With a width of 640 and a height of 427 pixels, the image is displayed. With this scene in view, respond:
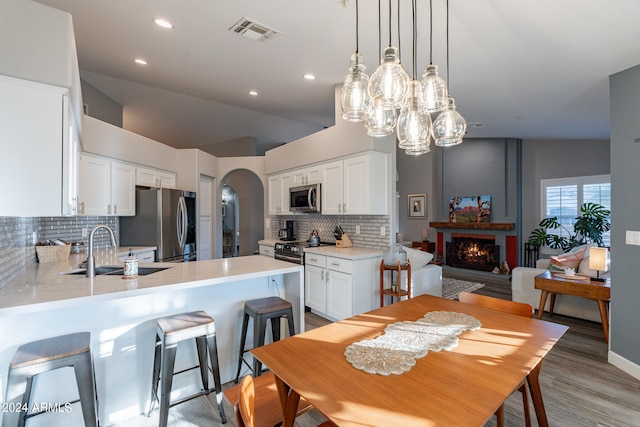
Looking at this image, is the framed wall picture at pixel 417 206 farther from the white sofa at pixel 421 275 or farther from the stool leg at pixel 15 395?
the stool leg at pixel 15 395

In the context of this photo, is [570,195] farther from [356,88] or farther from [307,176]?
[356,88]

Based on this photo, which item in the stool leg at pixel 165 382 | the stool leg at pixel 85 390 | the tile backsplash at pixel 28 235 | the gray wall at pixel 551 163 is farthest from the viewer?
the gray wall at pixel 551 163

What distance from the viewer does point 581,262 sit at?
3904 millimetres

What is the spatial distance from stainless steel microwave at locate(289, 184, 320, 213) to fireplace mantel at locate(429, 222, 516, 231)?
4191mm

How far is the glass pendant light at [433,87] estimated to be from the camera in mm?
1759

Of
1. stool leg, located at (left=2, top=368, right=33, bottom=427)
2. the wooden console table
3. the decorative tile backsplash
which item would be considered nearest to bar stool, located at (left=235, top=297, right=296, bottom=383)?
stool leg, located at (left=2, top=368, right=33, bottom=427)

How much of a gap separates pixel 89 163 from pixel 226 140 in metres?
4.70

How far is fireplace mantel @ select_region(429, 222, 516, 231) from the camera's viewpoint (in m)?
6.47

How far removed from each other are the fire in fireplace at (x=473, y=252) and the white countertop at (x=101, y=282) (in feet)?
19.4

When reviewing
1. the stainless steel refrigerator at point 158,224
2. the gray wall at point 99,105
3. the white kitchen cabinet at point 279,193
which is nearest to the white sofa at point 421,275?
the white kitchen cabinet at point 279,193

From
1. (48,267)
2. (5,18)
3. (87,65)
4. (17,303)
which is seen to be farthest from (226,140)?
(17,303)

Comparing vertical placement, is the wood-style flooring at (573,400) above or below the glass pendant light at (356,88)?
below

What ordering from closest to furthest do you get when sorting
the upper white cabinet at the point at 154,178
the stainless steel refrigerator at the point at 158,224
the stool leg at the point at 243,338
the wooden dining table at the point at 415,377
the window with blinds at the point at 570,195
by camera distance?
1. the wooden dining table at the point at 415,377
2. the stool leg at the point at 243,338
3. the stainless steel refrigerator at the point at 158,224
4. the upper white cabinet at the point at 154,178
5. the window with blinds at the point at 570,195

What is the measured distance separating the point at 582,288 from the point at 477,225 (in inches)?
147
